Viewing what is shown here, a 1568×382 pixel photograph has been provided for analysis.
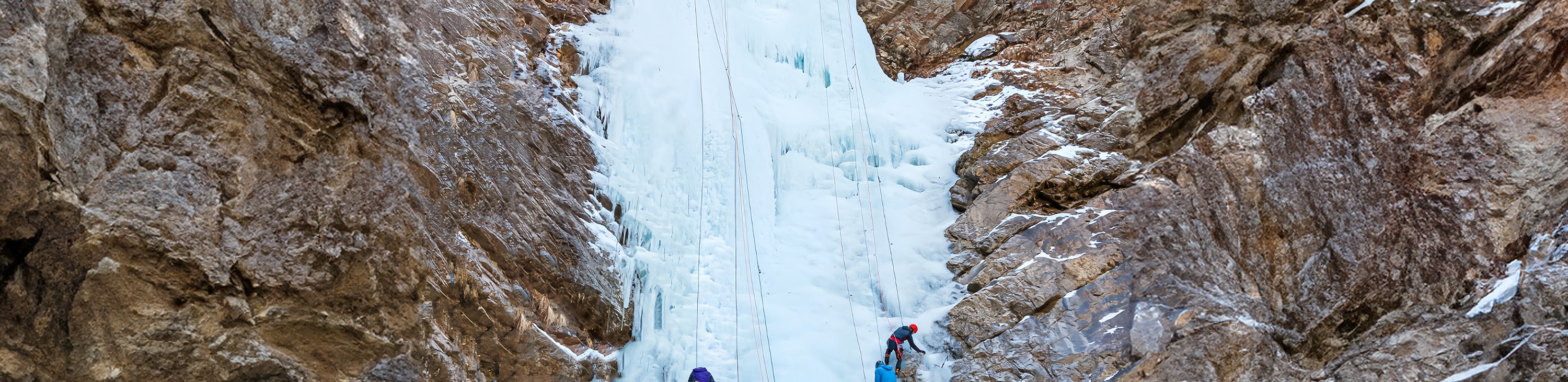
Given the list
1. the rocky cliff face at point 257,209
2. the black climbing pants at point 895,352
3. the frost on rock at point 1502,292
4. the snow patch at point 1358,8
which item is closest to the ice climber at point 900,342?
the black climbing pants at point 895,352

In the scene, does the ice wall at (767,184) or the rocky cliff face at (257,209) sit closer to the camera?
the rocky cliff face at (257,209)

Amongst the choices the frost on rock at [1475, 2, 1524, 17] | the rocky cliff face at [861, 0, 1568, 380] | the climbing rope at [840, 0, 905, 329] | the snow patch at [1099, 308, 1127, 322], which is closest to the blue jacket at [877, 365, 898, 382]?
the rocky cliff face at [861, 0, 1568, 380]

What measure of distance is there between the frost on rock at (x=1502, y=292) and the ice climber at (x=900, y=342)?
176 inches

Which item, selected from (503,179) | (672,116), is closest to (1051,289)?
(672,116)

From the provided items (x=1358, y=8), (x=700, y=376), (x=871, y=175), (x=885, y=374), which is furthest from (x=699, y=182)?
(x=1358, y=8)

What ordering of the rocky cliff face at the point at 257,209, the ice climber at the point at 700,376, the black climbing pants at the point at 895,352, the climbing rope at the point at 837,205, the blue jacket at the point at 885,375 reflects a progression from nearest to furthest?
the rocky cliff face at the point at 257,209
the ice climber at the point at 700,376
the blue jacket at the point at 885,375
the black climbing pants at the point at 895,352
the climbing rope at the point at 837,205

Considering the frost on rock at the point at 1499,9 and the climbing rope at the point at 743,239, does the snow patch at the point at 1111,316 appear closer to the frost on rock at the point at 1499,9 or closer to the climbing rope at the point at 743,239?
the climbing rope at the point at 743,239

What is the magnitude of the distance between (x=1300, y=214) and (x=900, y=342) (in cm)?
378

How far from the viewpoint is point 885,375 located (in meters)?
7.55

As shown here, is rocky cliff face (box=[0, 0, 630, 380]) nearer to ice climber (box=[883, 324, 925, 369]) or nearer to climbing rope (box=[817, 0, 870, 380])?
climbing rope (box=[817, 0, 870, 380])

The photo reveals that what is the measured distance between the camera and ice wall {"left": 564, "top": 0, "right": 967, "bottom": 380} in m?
8.21

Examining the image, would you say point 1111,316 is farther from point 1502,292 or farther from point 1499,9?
point 1499,9

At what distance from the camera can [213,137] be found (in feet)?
17.4

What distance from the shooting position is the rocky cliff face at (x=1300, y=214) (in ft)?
24.3
